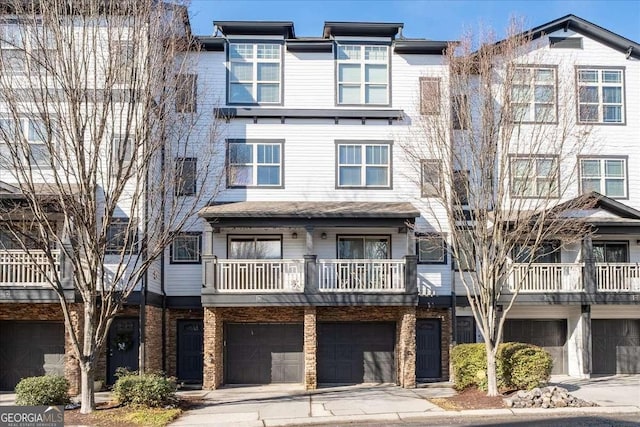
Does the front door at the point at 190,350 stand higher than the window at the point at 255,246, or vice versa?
the window at the point at 255,246

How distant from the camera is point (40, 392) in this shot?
1498cm

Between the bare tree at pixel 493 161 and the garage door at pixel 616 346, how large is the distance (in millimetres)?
4426

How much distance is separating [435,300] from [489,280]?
466 cm

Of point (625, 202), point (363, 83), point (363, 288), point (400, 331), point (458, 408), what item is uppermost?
point (363, 83)

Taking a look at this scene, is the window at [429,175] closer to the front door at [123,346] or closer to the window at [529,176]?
the window at [529,176]

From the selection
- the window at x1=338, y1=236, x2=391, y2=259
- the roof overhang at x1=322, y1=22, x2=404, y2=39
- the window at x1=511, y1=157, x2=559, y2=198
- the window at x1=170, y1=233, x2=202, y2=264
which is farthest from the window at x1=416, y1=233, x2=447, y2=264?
the window at x1=170, y1=233, x2=202, y2=264

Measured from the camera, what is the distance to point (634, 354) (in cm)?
2281

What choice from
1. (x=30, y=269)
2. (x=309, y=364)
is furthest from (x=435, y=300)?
(x=30, y=269)

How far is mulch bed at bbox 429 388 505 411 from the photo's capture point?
16.0 meters

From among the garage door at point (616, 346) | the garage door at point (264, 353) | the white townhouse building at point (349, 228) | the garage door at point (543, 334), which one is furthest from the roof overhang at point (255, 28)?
the garage door at point (616, 346)

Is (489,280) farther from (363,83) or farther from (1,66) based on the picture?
(1,66)

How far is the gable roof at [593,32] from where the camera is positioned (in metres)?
22.7

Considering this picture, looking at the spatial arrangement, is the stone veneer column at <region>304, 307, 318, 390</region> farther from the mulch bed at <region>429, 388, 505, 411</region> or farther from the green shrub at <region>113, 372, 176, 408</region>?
the green shrub at <region>113, 372, 176, 408</region>

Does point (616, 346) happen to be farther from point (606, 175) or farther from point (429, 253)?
point (429, 253)
